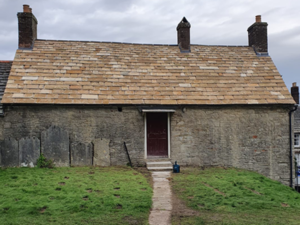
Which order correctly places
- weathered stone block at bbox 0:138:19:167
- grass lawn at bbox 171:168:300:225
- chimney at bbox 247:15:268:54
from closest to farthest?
1. grass lawn at bbox 171:168:300:225
2. weathered stone block at bbox 0:138:19:167
3. chimney at bbox 247:15:268:54

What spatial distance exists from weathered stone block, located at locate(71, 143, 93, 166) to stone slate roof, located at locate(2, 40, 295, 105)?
73.6 inches

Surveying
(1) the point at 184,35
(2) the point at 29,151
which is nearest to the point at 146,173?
(2) the point at 29,151

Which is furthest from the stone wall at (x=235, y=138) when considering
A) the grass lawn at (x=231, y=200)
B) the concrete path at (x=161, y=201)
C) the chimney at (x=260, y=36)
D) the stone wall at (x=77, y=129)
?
the chimney at (x=260, y=36)

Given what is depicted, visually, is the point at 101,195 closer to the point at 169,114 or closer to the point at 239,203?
the point at 239,203

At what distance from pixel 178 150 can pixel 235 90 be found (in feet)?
13.5

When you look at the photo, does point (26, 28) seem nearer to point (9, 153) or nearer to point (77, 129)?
point (77, 129)

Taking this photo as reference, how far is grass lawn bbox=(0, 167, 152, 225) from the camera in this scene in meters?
6.27

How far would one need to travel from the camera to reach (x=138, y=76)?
13.1m

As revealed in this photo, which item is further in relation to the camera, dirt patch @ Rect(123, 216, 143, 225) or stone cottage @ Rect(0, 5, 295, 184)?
stone cottage @ Rect(0, 5, 295, 184)

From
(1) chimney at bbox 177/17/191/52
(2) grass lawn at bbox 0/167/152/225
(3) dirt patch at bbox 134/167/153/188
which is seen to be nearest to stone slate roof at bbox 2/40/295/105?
(1) chimney at bbox 177/17/191/52

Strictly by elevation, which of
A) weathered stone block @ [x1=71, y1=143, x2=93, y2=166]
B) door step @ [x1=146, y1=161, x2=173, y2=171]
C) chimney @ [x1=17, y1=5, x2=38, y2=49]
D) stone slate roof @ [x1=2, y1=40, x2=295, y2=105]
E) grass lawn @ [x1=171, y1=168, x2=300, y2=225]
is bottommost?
grass lawn @ [x1=171, y1=168, x2=300, y2=225]

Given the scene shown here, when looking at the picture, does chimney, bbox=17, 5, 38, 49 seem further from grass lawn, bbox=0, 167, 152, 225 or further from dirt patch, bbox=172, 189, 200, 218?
dirt patch, bbox=172, 189, 200, 218

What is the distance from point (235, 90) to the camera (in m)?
12.9

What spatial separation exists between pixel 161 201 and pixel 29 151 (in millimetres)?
6215
